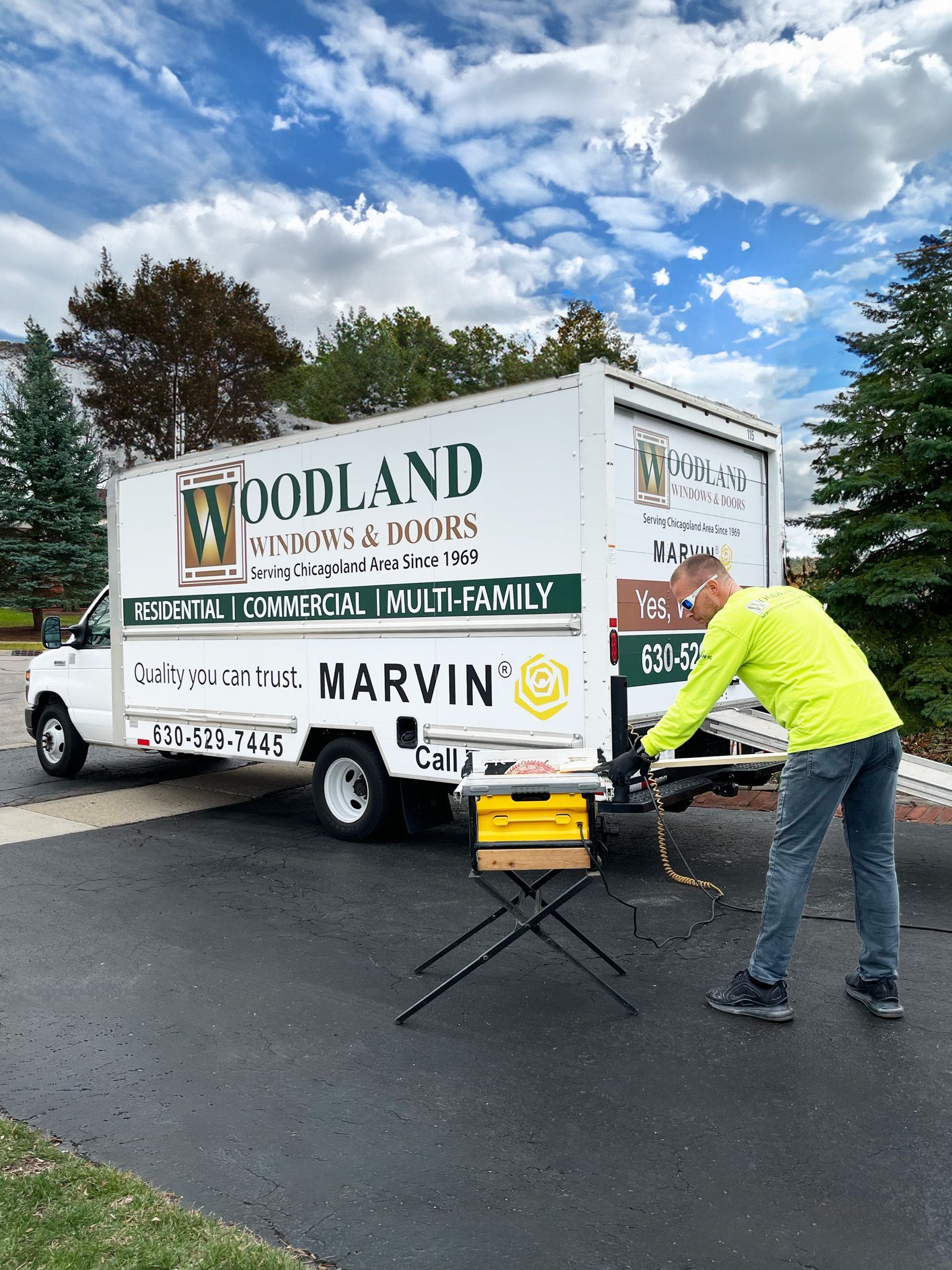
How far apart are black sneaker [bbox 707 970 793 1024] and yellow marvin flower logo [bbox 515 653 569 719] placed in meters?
2.09

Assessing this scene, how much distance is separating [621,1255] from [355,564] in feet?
16.8

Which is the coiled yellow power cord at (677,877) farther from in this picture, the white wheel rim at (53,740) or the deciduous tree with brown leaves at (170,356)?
the deciduous tree with brown leaves at (170,356)

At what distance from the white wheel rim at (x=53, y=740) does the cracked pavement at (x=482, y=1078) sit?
175 inches

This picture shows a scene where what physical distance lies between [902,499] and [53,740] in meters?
9.74

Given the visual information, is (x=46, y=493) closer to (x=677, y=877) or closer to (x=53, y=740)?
(x=53, y=740)

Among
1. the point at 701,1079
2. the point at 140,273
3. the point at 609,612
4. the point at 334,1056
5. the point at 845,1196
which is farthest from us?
the point at 140,273

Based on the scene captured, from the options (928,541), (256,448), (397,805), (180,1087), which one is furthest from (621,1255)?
(928,541)

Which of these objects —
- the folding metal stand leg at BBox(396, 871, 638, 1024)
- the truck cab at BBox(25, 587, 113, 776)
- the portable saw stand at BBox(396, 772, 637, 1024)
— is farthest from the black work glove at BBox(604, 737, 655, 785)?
the truck cab at BBox(25, 587, 113, 776)

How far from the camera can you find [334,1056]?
3945 millimetres

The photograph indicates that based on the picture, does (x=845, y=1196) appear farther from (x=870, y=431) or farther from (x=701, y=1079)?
(x=870, y=431)

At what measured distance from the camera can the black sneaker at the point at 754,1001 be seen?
4152 millimetres

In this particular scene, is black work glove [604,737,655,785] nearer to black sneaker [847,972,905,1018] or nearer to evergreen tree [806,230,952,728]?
black sneaker [847,972,905,1018]

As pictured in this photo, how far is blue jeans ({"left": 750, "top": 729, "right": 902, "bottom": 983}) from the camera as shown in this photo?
4.07m

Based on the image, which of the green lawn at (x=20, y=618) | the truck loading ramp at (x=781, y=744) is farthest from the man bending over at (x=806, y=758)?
the green lawn at (x=20, y=618)
